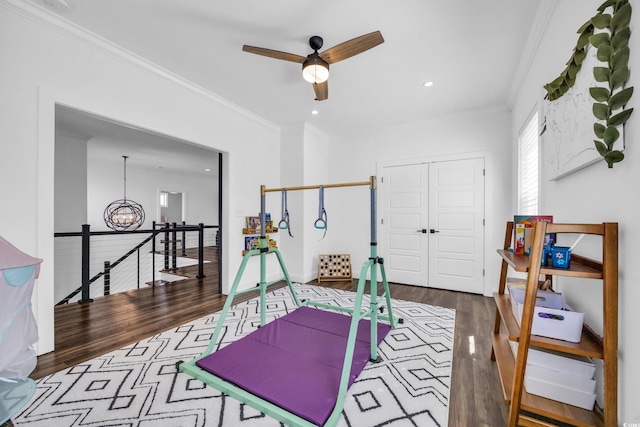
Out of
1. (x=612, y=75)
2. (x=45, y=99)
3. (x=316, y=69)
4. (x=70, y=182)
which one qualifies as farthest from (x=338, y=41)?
(x=70, y=182)

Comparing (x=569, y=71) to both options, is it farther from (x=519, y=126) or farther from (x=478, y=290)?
(x=478, y=290)

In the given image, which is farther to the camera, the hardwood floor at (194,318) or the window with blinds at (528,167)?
the window with blinds at (528,167)

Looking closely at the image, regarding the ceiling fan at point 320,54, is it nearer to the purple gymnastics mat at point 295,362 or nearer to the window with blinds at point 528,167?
the window with blinds at point 528,167

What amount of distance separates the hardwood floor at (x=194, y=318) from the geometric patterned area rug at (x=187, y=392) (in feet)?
0.38

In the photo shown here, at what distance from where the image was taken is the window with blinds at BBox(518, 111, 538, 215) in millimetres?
2707

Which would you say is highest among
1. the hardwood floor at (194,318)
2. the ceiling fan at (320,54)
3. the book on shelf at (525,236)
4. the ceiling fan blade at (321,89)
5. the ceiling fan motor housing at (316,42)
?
the ceiling fan motor housing at (316,42)

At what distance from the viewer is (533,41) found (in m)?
2.33

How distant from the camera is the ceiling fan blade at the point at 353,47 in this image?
2.02 meters

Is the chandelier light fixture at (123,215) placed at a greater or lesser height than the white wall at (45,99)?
lesser

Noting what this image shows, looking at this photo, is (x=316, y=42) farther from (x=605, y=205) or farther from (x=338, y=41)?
(x=605, y=205)

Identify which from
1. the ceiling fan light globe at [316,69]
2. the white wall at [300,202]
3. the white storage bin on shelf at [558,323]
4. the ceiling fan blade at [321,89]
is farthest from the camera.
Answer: the white wall at [300,202]

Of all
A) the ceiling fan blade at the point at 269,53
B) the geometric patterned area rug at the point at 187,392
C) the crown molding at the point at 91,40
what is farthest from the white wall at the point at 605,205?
the crown molding at the point at 91,40

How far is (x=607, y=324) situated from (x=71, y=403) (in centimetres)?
282

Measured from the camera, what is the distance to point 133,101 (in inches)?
108
